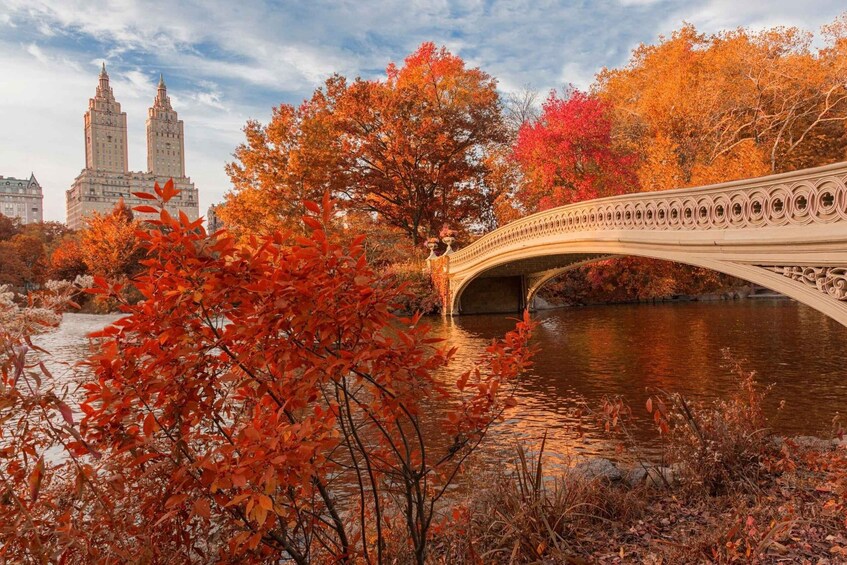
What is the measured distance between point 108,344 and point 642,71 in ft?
105

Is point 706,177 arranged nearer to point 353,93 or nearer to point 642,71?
point 642,71

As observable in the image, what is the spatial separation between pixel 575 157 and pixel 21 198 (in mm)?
128515

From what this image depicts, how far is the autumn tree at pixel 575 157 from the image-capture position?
24031 millimetres

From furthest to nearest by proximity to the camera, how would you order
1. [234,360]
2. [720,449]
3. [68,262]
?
[68,262], [720,449], [234,360]

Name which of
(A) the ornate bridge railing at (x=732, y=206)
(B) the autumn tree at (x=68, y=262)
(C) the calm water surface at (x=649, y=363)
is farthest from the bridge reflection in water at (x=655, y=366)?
(B) the autumn tree at (x=68, y=262)

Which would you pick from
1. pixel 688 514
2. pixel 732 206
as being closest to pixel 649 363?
pixel 732 206

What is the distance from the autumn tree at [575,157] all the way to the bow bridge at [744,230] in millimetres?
10213

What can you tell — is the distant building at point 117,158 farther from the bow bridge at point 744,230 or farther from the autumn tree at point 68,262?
the bow bridge at point 744,230

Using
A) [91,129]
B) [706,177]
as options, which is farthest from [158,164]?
[706,177]

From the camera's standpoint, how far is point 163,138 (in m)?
124

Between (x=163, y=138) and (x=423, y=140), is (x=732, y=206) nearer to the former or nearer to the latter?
(x=423, y=140)

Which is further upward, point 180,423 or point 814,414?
point 180,423

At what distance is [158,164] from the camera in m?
123

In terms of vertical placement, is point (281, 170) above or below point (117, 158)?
below
